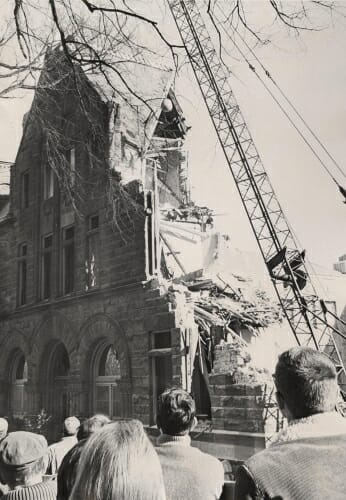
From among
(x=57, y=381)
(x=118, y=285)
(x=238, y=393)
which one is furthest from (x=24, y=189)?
(x=238, y=393)

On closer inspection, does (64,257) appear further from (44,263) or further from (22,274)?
(22,274)

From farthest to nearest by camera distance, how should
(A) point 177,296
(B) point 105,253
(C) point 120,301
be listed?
(B) point 105,253 < (C) point 120,301 < (A) point 177,296

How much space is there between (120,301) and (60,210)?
5.36m

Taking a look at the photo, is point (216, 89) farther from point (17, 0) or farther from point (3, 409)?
point (17, 0)

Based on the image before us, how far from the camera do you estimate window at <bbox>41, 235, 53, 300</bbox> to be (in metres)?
19.7

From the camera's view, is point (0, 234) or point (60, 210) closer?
point (60, 210)

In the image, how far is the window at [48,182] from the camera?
67.8 feet

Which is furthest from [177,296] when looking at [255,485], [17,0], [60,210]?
[255,485]

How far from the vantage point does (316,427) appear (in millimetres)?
2291

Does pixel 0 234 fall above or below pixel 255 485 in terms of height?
above

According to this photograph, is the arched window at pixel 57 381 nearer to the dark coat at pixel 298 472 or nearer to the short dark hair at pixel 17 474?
the short dark hair at pixel 17 474

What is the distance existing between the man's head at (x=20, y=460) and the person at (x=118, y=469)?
1.49 metres

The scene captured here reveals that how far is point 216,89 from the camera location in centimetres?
2377

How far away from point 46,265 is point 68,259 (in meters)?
1.52
